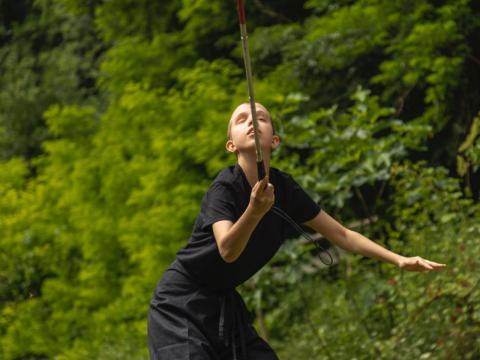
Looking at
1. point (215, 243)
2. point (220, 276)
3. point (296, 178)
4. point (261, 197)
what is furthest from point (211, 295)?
point (296, 178)

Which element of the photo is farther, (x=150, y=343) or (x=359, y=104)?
(x=359, y=104)

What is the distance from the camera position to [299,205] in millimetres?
3678

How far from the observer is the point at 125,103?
25.9 feet

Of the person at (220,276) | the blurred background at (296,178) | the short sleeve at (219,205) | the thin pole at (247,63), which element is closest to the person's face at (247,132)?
the person at (220,276)

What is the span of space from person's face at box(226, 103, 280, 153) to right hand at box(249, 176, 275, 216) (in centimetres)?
47

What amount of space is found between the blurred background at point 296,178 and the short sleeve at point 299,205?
5.97 ft

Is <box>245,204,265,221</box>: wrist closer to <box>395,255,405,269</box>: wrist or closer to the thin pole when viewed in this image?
the thin pole

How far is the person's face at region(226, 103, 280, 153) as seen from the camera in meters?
3.36

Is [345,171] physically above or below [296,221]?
below

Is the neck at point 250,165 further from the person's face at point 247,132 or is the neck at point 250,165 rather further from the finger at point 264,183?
the finger at point 264,183

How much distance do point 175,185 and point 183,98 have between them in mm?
788

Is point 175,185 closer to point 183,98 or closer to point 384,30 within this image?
point 183,98

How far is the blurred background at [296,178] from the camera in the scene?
6027mm

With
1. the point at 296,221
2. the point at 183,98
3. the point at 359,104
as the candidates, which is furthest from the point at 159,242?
the point at 296,221
